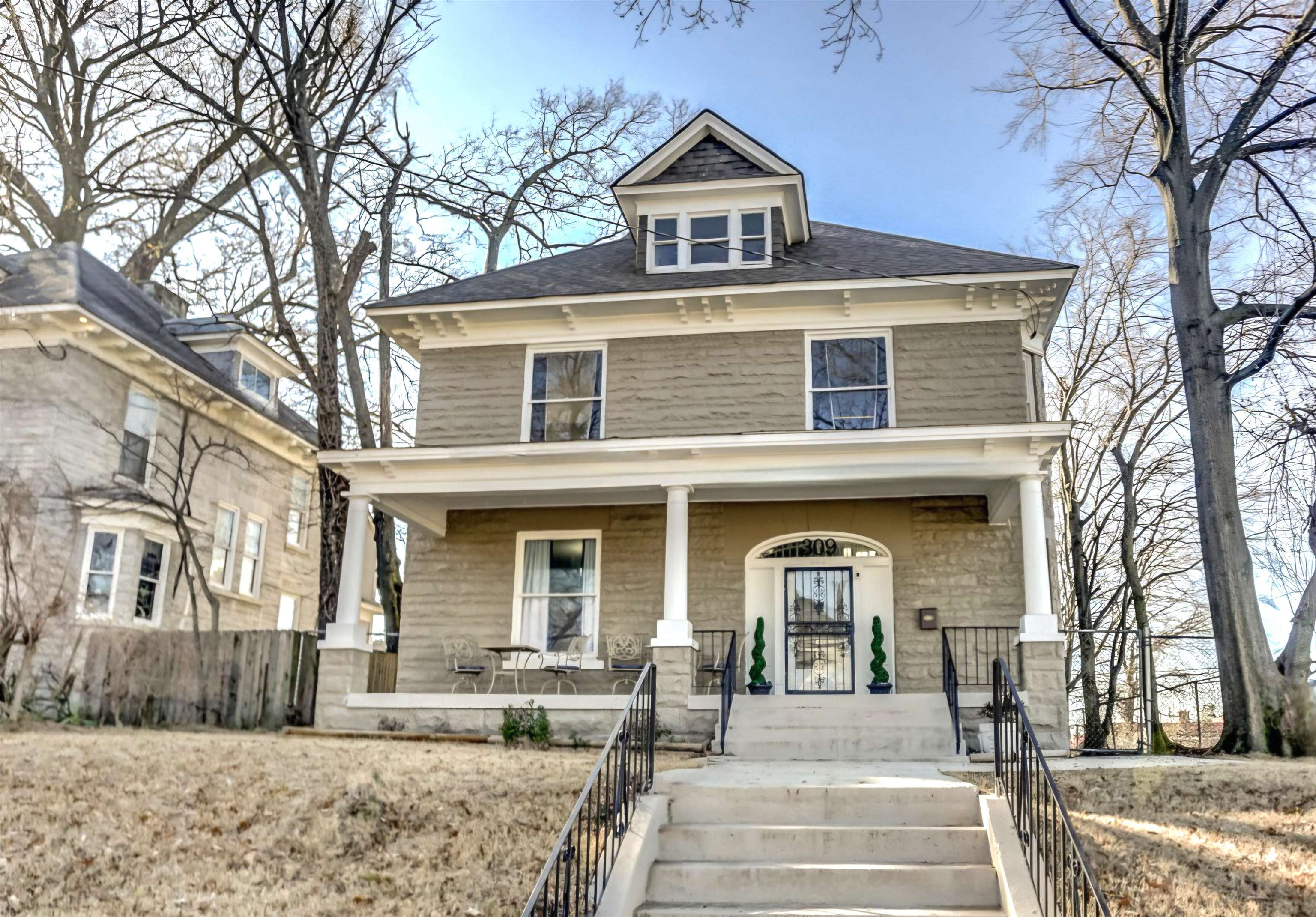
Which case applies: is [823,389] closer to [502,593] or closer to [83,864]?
[502,593]

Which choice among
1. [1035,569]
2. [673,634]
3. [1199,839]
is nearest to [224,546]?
[673,634]

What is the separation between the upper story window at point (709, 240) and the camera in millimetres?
16672

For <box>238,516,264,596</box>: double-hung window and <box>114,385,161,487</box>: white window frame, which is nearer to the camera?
<box>114,385,161,487</box>: white window frame

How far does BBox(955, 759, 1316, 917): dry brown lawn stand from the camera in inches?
249

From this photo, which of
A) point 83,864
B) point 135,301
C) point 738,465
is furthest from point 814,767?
point 135,301

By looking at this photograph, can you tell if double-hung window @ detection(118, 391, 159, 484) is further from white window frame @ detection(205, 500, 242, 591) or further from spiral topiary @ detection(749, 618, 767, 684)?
spiral topiary @ detection(749, 618, 767, 684)

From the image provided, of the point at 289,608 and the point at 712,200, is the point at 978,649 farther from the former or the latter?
the point at 289,608

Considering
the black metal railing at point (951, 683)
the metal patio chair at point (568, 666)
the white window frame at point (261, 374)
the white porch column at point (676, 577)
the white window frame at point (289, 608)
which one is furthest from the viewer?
the white window frame at point (289, 608)

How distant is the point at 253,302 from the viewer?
25812mm

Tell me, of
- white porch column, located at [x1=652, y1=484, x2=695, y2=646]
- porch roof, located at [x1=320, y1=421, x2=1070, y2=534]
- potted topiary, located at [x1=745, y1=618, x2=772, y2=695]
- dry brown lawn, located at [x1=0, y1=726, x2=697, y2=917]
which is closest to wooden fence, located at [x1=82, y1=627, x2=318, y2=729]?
porch roof, located at [x1=320, y1=421, x2=1070, y2=534]

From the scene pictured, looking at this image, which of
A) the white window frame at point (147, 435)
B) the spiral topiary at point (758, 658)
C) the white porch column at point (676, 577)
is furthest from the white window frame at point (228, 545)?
the spiral topiary at point (758, 658)

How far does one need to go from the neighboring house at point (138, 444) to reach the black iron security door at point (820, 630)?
954 centimetres

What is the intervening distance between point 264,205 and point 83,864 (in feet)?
62.5

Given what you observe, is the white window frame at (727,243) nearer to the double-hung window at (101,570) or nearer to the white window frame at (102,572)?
the white window frame at (102,572)
